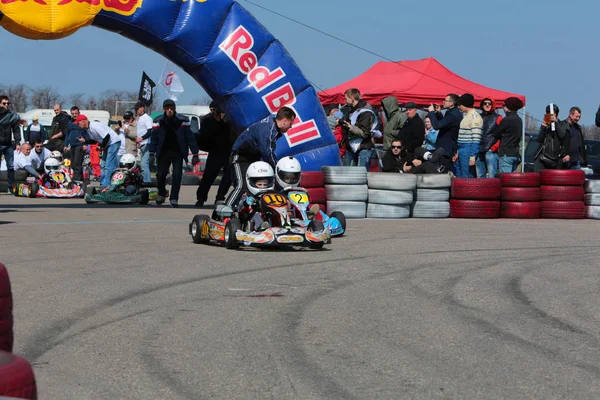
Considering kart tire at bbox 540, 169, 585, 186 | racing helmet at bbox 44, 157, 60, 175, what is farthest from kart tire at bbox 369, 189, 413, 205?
racing helmet at bbox 44, 157, 60, 175

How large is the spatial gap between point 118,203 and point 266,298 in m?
11.1

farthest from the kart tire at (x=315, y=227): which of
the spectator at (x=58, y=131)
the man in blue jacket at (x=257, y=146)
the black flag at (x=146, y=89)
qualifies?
the black flag at (x=146, y=89)

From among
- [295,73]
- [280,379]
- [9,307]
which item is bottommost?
[280,379]

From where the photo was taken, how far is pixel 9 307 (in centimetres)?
347

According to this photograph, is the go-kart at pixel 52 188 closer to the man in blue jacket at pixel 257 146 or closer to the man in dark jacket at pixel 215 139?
the man in dark jacket at pixel 215 139

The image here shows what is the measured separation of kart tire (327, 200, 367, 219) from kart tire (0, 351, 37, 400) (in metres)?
10.6

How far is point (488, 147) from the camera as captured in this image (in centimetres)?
1542

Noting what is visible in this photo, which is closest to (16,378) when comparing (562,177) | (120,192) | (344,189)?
(344,189)

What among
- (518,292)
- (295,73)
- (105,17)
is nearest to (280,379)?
(518,292)

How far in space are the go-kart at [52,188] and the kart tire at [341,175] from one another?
738 cm

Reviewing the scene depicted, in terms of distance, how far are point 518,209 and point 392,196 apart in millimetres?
1856

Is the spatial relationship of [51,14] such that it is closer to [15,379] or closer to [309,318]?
[309,318]

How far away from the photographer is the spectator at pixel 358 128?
15250mm

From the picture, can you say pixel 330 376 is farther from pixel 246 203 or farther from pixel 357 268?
pixel 246 203
